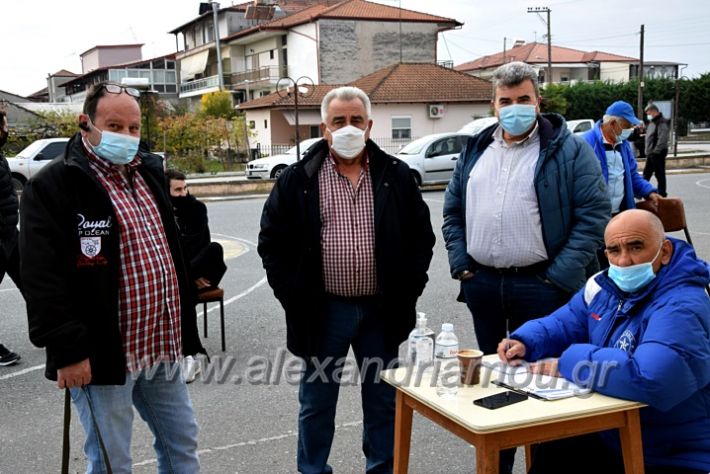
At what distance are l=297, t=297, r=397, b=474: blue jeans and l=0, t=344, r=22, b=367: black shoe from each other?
3.35 meters

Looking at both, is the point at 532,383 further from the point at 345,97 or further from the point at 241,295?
the point at 241,295

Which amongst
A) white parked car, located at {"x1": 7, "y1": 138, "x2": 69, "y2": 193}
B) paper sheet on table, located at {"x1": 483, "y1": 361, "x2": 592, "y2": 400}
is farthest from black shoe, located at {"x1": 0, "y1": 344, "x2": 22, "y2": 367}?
white parked car, located at {"x1": 7, "y1": 138, "x2": 69, "y2": 193}

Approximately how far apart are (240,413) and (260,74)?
153ft

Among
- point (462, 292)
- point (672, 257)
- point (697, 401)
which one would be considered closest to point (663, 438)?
point (697, 401)

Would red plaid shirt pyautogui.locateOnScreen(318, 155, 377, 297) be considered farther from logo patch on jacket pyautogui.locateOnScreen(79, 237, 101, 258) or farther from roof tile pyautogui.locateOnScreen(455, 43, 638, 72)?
roof tile pyautogui.locateOnScreen(455, 43, 638, 72)

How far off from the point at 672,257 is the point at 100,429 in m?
2.45

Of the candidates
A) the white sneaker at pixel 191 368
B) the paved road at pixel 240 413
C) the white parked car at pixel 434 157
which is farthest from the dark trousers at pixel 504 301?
the white parked car at pixel 434 157

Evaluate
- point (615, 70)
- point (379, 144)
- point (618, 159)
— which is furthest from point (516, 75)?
point (615, 70)

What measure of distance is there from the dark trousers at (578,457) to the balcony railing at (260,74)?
46398 mm

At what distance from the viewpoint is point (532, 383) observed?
2848mm

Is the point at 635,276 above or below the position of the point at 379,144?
below

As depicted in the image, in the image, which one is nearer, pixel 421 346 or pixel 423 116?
pixel 421 346

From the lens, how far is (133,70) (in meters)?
62.3

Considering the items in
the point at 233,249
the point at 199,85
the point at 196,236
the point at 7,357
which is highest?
the point at 199,85
